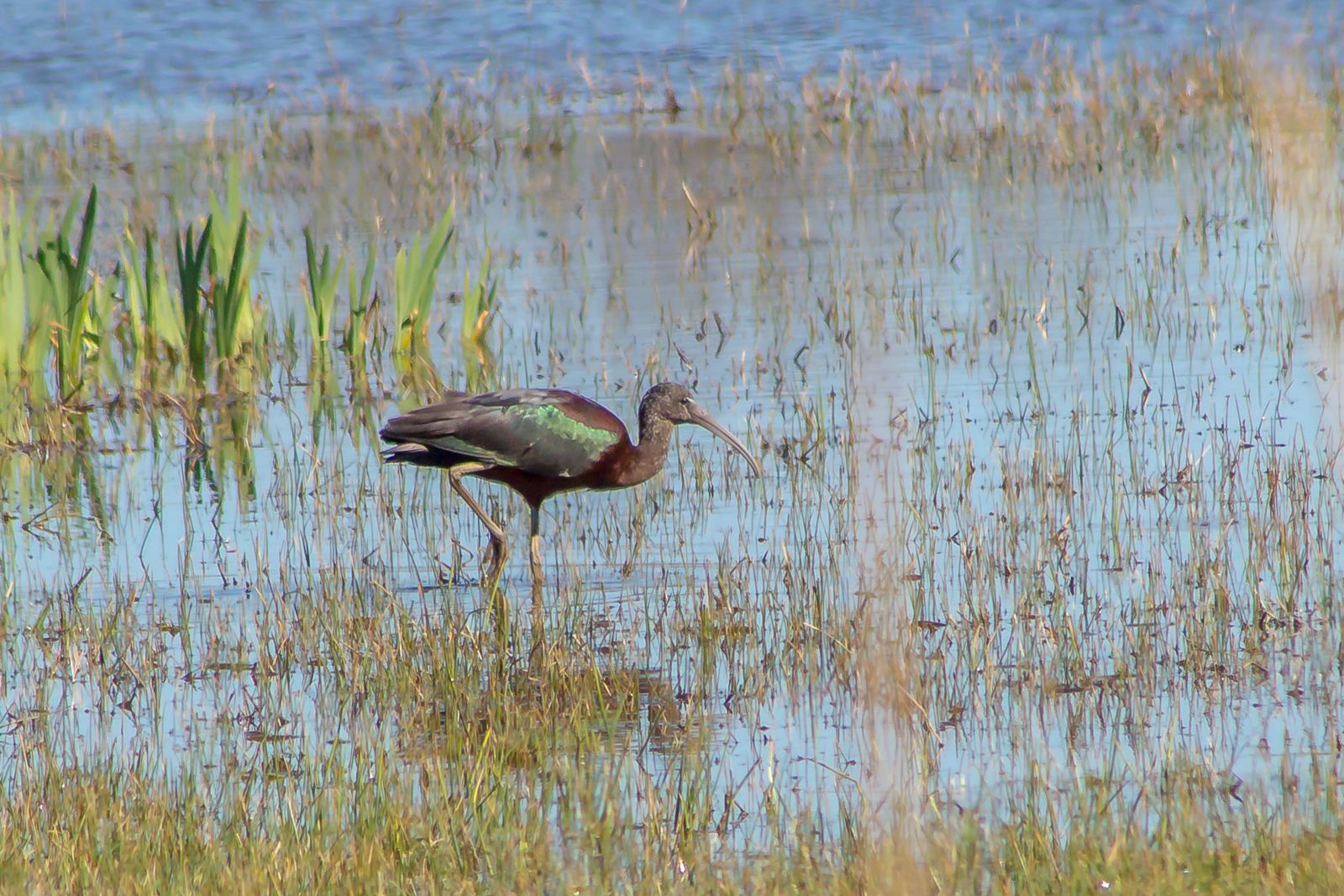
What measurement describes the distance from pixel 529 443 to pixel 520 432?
2.3 inches

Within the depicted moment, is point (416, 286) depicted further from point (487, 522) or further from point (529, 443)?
point (487, 522)

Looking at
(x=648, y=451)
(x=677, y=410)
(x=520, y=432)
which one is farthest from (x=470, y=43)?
(x=520, y=432)

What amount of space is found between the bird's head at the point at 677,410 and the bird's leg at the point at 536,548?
1.81 ft

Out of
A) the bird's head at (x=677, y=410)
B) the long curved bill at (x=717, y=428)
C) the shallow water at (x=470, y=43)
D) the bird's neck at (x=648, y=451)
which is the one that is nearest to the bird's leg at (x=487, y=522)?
the bird's neck at (x=648, y=451)

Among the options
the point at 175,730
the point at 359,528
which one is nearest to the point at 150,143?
the point at 359,528

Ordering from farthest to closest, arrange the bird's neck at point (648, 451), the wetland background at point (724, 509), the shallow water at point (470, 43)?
the shallow water at point (470, 43), the bird's neck at point (648, 451), the wetland background at point (724, 509)

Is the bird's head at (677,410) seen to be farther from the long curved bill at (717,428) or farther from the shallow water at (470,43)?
the shallow water at (470,43)

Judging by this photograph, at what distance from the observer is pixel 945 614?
6.20 m

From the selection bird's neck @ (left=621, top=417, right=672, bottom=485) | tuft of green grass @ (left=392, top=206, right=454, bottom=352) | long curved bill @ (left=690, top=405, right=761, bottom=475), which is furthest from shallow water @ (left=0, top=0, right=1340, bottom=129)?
bird's neck @ (left=621, top=417, right=672, bottom=485)

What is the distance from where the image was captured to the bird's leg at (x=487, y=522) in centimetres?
740

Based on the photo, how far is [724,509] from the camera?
7.97m

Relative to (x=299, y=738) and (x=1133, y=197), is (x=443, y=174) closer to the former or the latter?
(x=1133, y=197)

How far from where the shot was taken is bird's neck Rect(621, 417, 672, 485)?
7.94 metres

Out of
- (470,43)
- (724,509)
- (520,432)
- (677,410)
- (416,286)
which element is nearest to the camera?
(520,432)
